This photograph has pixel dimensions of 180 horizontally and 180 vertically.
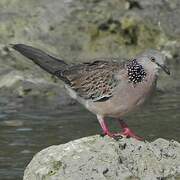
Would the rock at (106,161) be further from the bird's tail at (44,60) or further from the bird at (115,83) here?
the bird's tail at (44,60)

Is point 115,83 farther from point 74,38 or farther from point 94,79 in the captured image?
point 74,38

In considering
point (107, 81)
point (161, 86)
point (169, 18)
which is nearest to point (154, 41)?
point (169, 18)

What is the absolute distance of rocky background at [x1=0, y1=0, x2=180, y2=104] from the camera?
1716cm

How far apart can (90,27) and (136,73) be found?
8.95m

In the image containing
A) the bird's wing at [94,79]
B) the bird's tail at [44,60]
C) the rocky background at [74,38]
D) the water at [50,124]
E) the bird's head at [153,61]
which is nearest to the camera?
the bird's head at [153,61]

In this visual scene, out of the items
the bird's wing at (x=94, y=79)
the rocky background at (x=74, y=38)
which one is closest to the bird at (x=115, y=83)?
the bird's wing at (x=94, y=79)

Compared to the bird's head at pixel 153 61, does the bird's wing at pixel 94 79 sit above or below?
below

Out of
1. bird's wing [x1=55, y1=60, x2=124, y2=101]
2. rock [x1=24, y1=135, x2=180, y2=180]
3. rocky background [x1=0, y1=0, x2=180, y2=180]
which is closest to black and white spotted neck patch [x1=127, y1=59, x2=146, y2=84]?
bird's wing [x1=55, y1=60, x2=124, y2=101]

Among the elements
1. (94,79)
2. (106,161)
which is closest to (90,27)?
(94,79)

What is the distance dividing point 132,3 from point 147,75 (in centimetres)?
992

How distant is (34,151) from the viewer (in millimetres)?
11469

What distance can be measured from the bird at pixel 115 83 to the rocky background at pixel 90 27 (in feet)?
22.6

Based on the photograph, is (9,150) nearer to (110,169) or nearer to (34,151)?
(34,151)

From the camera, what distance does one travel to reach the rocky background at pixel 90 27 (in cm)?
1716
